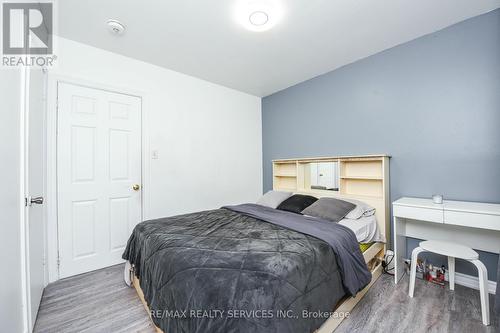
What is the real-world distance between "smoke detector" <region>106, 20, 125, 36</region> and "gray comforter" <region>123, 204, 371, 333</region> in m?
2.04

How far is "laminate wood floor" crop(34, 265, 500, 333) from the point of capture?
161 centimetres

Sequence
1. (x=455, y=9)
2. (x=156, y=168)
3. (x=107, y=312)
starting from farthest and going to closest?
(x=156, y=168), (x=455, y=9), (x=107, y=312)

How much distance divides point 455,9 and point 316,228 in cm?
240

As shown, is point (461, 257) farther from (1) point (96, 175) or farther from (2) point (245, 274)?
(1) point (96, 175)

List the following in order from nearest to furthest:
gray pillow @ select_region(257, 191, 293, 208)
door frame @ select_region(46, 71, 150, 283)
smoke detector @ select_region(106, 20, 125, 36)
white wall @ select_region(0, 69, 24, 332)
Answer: white wall @ select_region(0, 69, 24, 332) → smoke detector @ select_region(106, 20, 125, 36) → door frame @ select_region(46, 71, 150, 283) → gray pillow @ select_region(257, 191, 293, 208)

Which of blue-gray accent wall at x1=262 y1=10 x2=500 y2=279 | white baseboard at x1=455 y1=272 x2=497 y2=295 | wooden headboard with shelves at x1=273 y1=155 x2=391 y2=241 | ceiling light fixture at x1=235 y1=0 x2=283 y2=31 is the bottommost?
white baseboard at x1=455 y1=272 x2=497 y2=295

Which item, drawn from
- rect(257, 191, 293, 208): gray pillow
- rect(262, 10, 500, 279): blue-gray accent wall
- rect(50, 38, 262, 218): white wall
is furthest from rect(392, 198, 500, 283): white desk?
rect(50, 38, 262, 218): white wall

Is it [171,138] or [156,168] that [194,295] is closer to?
[156,168]

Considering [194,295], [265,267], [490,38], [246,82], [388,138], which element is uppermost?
[246,82]

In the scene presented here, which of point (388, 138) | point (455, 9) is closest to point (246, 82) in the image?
point (388, 138)

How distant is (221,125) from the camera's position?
371 cm

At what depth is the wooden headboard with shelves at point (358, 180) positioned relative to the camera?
255 centimetres

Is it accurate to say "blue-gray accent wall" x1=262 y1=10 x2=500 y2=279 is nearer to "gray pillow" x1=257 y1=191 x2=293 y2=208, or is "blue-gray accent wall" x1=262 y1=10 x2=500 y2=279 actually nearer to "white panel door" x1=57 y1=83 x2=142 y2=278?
"gray pillow" x1=257 y1=191 x2=293 y2=208

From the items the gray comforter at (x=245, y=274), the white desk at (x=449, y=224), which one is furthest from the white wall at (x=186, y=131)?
the white desk at (x=449, y=224)
